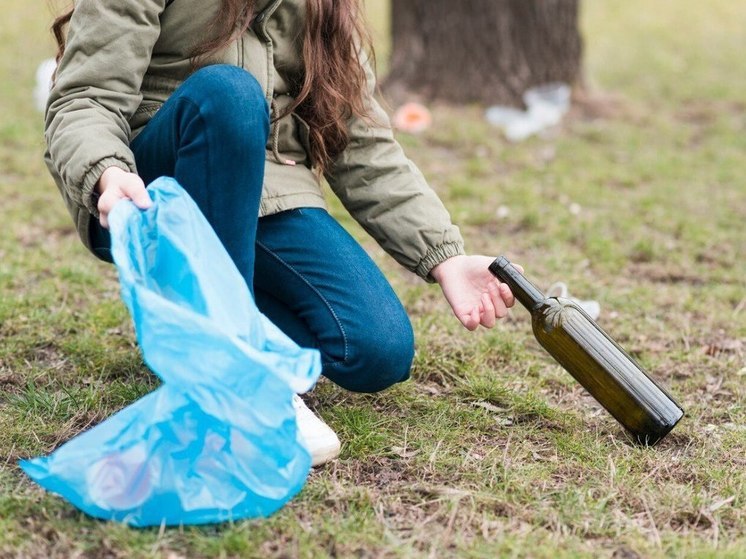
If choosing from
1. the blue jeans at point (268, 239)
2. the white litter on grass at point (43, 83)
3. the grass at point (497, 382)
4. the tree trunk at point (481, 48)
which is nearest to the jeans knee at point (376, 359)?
the blue jeans at point (268, 239)

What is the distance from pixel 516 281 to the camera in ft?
7.45

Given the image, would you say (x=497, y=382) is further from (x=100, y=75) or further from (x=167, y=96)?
(x=100, y=75)

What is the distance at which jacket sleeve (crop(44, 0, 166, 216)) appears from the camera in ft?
6.61

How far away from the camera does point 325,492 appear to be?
2.02m

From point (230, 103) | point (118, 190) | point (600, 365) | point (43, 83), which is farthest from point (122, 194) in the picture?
point (43, 83)

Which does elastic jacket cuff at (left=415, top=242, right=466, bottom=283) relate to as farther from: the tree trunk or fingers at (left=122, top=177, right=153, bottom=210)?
the tree trunk

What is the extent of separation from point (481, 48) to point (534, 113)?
19.3 inches

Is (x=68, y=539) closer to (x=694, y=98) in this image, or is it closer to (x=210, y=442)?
(x=210, y=442)

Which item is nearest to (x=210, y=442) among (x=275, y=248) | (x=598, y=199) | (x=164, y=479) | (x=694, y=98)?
(x=164, y=479)

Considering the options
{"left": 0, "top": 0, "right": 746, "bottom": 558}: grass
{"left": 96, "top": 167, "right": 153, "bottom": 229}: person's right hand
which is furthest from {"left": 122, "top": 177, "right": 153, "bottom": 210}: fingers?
{"left": 0, "top": 0, "right": 746, "bottom": 558}: grass

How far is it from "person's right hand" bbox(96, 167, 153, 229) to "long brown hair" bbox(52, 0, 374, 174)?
0.45 m

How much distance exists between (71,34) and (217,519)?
1.11 meters

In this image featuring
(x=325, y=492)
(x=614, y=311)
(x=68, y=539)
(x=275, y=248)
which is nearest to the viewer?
(x=68, y=539)

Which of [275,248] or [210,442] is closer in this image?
[210,442]
